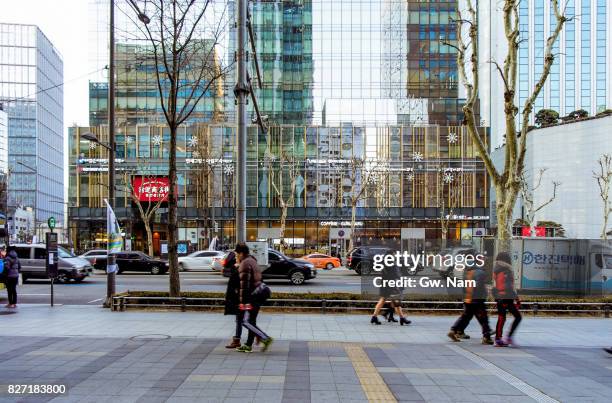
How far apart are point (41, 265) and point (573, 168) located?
64.2 meters

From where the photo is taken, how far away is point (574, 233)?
63844 millimetres

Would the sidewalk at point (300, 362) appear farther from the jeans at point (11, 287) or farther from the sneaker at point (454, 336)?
the jeans at point (11, 287)

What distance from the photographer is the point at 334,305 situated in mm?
13094

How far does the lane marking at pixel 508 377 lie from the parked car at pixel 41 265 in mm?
18389

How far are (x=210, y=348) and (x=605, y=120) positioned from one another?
6590 cm

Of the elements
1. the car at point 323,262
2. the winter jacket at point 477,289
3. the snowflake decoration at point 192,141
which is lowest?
the car at point 323,262

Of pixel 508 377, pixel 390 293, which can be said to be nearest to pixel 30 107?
pixel 390 293

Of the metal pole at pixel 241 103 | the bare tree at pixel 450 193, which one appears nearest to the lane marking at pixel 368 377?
the metal pole at pixel 241 103

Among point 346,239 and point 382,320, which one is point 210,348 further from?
point 346,239

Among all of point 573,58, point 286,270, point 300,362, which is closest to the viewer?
point 300,362

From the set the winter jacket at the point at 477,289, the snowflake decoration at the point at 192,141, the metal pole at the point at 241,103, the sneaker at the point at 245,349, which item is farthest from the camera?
the snowflake decoration at the point at 192,141

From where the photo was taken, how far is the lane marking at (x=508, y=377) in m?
6.10

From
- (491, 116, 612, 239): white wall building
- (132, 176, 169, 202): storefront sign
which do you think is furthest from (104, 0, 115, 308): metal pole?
(491, 116, 612, 239): white wall building

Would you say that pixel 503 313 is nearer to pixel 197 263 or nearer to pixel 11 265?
pixel 11 265
